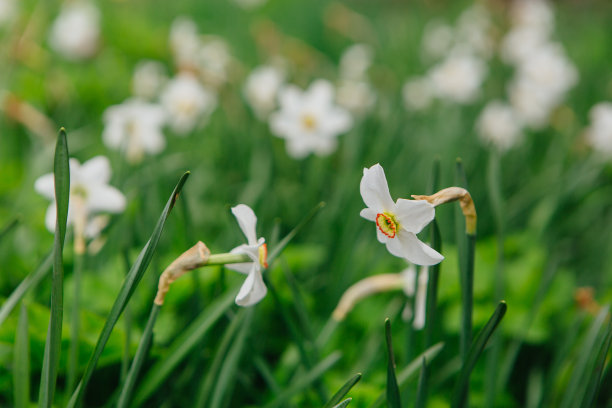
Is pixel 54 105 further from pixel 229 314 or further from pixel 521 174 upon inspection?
pixel 521 174

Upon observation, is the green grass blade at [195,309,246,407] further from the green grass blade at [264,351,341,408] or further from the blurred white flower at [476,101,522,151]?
the blurred white flower at [476,101,522,151]

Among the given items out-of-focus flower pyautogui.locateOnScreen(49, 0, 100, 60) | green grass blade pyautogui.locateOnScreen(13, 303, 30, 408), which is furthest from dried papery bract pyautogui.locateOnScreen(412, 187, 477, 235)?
out-of-focus flower pyautogui.locateOnScreen(49, 0, 100, 60)

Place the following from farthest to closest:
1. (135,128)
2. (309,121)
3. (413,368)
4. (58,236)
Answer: (309,121), (135,128), (413,368), (58,236)

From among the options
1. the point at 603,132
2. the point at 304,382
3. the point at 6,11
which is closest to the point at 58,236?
the point at 304,382

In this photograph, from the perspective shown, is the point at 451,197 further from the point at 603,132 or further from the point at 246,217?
the point at 603,132

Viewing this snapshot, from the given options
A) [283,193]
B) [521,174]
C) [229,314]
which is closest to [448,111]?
[521,174]

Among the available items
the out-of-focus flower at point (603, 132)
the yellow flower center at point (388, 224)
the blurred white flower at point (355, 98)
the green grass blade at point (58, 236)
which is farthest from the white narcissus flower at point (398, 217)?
the blurred white flower at point (355, 98)
